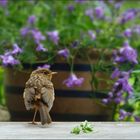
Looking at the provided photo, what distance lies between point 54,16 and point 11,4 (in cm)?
52

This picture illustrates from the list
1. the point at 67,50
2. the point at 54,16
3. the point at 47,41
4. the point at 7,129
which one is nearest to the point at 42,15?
the point at 54,16

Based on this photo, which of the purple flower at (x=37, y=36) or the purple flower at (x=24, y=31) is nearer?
the purple flower at (x=37, y=36)

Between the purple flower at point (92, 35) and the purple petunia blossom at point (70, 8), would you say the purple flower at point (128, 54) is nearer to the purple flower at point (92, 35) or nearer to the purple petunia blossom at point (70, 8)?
the purple flower at point (92, 35)

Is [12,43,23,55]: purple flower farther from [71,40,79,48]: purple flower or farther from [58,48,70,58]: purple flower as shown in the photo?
[71,40,79,48]: purple flower

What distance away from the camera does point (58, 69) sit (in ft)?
16.4

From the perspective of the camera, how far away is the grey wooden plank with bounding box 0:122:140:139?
3191mm

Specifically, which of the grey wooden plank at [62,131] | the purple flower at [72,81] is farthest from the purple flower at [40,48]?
the grey wooden plank at [62,131]

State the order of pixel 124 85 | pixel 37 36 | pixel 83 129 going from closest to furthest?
pixel 83 129
pixel 124 85
pixel 37 36

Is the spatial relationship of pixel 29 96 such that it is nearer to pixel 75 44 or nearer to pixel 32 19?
pixel 75 44

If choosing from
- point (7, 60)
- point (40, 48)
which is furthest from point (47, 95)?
point (40, 48)

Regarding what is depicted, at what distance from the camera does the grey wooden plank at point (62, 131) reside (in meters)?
3.19

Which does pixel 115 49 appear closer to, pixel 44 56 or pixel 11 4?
pixel 44 56

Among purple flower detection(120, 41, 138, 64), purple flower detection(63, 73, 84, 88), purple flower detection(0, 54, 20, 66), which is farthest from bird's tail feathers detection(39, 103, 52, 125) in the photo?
purple flower detection(120, 41, 138, 64)

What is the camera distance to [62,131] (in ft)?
11.2
